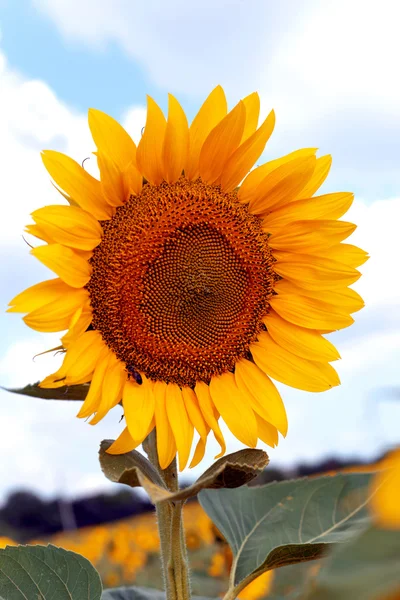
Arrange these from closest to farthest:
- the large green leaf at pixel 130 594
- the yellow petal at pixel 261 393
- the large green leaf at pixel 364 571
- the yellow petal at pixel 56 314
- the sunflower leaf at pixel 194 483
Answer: the large green leaf at pixel 364 571
the sunflower leaf at pixel 194 483
the yellow petal at pixel 56 314
the yellow petal at pixel 261 393
the large green leaf at pixel 130 594

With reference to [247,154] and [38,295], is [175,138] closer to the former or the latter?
[247,154]

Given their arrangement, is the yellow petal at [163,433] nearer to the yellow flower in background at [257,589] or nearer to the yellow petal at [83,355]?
the yellow petal at [83,355]

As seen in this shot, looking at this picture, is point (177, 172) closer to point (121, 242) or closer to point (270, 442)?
point (121, 242)

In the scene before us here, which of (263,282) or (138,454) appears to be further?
(263,282)

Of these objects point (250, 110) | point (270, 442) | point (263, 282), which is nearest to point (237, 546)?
point (270, 442)

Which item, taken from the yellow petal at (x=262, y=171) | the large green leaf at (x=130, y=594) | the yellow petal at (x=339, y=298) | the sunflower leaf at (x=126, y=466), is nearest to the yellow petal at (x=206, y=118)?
the yellow petal at (x=262, y=171)

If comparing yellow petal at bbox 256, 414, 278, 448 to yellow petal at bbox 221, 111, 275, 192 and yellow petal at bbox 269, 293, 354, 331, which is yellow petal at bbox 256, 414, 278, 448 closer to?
yellow petal at bbox 269, 293, 354, 331
